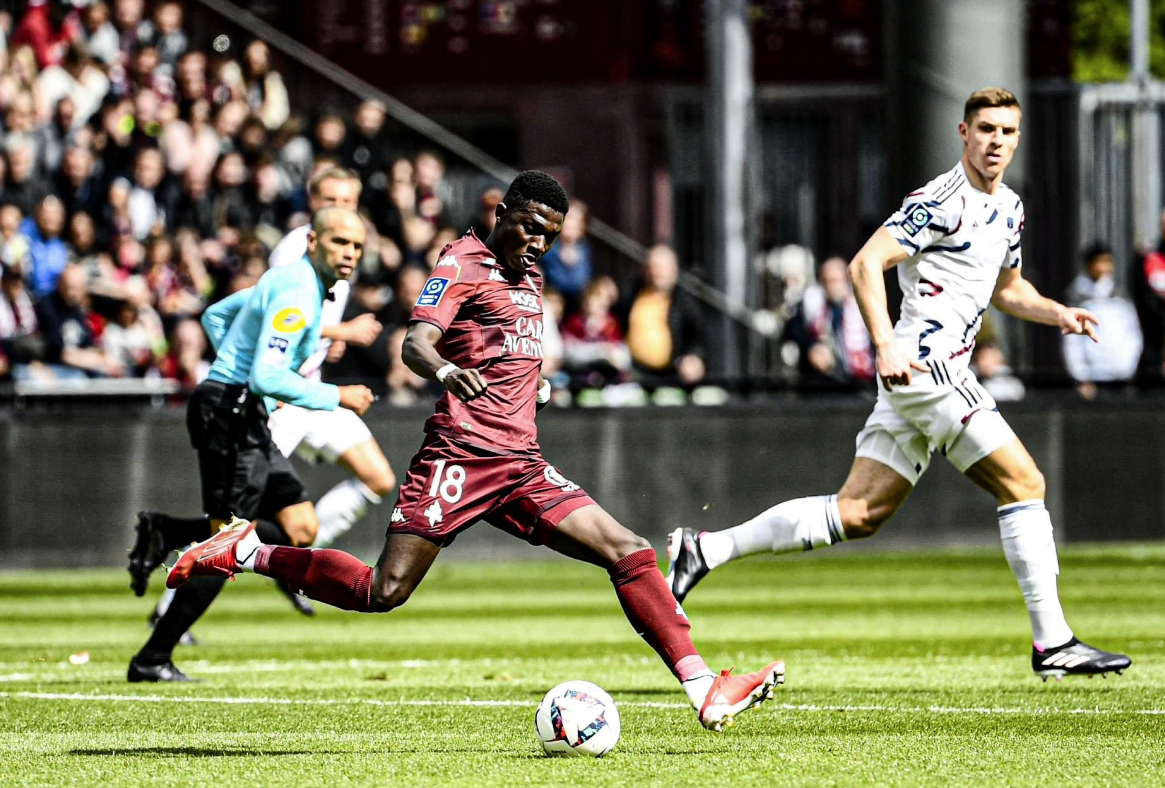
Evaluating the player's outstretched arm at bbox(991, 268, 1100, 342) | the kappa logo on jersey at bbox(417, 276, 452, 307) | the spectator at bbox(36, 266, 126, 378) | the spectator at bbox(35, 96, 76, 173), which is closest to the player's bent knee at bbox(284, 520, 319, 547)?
the kappa logo on jersey at bbox(417, 276, 452, 307)

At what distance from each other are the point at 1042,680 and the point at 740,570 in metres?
8.75

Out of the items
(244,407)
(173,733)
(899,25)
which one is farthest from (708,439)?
(173,733)

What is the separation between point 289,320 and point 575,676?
2.19 metres

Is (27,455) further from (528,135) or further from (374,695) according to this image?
(528,135)

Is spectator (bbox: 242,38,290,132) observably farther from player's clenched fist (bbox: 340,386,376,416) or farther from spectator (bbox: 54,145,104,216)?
player's clenched fist (bbox: 340,386,376,416)

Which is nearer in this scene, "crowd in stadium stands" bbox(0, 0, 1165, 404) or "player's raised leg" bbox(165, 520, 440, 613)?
"player's raised leg" bbox(165, 520, 440, 613)

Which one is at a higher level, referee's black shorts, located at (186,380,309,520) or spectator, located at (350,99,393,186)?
spectator, located at (350,99,393,186)

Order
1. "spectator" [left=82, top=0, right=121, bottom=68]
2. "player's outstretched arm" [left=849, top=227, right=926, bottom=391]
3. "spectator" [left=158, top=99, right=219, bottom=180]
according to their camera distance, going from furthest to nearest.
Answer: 1. "spectator" [left=82, top=0, right=121, bottom=68]
2. "spectator" [left=158, top=99, right=219, bottom=180]
3. "player's outstretched arm" [left=849, top=227, right=926, bottom=391]

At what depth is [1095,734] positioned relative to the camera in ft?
24.2

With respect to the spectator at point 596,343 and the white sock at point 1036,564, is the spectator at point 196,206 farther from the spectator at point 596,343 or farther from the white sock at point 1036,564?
the white sock at point 1036,564

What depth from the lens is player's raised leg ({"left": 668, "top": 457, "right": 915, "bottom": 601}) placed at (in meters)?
9.14

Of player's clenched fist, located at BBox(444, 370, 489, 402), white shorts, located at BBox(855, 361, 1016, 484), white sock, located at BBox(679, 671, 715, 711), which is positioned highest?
player's clenched fist, located at BBox(444, 370, 489, 402)

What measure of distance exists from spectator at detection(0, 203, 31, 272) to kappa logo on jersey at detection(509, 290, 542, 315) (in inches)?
456

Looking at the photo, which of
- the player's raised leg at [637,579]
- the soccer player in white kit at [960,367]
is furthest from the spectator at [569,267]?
the player's raised leg at [637,579]
